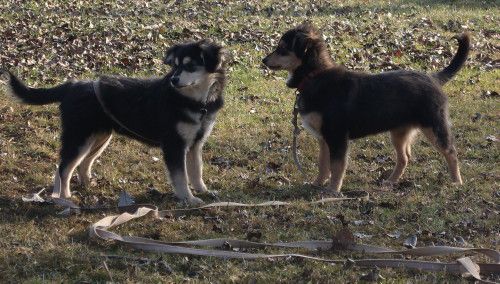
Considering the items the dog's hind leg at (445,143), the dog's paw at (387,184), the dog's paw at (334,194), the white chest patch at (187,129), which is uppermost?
the white chest patch at (187,129)

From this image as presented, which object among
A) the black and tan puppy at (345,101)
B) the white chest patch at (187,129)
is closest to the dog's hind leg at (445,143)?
the black and tan puppy at (345,101)

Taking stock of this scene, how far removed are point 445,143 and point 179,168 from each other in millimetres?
2852

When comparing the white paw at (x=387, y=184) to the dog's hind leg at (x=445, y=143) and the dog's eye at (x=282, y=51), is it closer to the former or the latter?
the dog's hind leg at (x=445, y=143)

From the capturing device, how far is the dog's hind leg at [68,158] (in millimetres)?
7012

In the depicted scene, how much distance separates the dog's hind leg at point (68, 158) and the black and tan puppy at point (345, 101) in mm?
2049

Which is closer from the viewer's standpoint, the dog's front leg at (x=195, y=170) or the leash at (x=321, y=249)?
the leash at (x=321, y=249)

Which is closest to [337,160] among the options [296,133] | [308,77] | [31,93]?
[296,133]

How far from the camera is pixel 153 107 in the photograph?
23.2 ft

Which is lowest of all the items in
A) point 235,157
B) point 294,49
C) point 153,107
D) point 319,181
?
point 235,157

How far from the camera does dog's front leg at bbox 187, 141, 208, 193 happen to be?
7418 mm

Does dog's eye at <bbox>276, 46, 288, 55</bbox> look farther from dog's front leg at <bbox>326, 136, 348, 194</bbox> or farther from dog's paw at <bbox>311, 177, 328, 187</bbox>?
dog's paw at <bbox>311, 177, 328, 187</bbox>

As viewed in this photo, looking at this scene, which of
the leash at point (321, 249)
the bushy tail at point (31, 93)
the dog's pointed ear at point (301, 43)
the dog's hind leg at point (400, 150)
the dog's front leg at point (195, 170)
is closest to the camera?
the leash at point (321, 249)

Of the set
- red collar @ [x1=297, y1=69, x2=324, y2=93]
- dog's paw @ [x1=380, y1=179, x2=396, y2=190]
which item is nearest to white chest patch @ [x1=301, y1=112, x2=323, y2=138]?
red collar @ [x1=297, y1=69, x2=324, y2=93]

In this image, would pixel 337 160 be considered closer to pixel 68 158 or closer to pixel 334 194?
pixel 334 194
